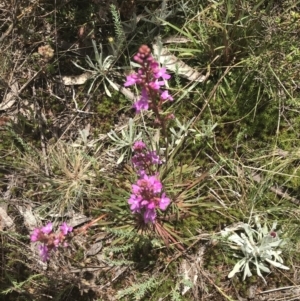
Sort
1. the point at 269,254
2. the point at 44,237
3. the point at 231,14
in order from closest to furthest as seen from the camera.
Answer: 1. the point at 44,237
2. the point at 269,254
3. the point at 231,14

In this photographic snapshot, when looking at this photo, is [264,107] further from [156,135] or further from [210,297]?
[210,297]

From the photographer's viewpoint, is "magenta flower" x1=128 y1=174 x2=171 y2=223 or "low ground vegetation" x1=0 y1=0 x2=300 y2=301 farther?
"low ground vegetation" x1=0 y1=0 x2=300 y2=301

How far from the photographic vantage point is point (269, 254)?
2625mm

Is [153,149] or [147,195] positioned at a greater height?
[147,195]

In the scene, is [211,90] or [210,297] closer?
[210,297]

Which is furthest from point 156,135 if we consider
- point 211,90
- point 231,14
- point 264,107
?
point 231,14

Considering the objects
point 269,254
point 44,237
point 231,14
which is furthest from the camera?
point 231,14

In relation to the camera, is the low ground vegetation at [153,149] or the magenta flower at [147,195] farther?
the low ground vegetation at [153,149]

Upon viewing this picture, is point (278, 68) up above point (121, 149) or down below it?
above

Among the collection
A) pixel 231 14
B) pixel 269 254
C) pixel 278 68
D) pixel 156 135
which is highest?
pixel 231 14

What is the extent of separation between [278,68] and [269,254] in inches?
47.1

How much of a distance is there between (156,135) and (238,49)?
0.79 m

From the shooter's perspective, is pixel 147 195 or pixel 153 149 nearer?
pixel 147 195

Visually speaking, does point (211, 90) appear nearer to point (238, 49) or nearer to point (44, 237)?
point (238, 49)
